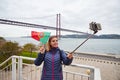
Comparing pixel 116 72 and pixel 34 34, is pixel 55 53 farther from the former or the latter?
pixel 116 72

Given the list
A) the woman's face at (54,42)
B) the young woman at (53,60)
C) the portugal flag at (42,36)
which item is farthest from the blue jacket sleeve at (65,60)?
the portugal flag at (42,36)

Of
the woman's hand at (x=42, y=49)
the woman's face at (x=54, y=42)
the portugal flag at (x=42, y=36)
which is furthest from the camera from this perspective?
the woman's face at (x=54, y=42)

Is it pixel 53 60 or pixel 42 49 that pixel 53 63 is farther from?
pixel 42 49

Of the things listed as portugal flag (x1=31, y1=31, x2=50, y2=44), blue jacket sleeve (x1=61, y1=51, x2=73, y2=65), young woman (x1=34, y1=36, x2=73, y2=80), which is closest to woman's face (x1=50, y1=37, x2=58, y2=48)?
young woman (x1=34, y1=36, x2=73, y2=80)

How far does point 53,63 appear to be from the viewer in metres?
1.76

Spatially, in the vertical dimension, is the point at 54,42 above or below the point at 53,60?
above

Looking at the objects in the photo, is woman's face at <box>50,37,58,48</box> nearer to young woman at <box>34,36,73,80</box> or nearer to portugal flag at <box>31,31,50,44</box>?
young woman at <box>34,36,73,80</box>

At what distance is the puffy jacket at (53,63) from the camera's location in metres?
1.76

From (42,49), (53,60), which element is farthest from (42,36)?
(53,60)

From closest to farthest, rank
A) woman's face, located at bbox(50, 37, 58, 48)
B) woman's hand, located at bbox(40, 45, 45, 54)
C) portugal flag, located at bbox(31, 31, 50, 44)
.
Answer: portugal flag, located at bbox(31, 31, 50, 44) → woman's hand, located at bbox(40, 45, 45, 54) → woman's face, located at bbox(50, 37, 58, 48)

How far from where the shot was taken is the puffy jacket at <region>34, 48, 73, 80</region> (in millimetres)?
1761

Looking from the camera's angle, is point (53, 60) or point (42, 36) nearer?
point (42, 36)

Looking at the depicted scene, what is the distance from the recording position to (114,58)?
16.0 meters

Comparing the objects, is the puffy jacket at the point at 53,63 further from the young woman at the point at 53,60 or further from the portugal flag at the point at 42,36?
the portugal flag at the point at 42,36
